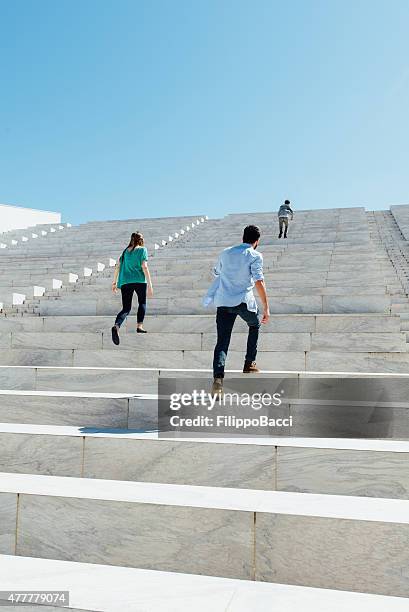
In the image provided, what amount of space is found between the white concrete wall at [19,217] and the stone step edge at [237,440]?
2592 cm

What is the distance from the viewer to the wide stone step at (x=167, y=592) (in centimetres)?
265

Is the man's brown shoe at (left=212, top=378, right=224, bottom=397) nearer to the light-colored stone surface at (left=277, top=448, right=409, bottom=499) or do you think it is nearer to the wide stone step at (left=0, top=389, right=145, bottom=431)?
the wide stone step at (left=0, top=389, right=145, bottom=431)

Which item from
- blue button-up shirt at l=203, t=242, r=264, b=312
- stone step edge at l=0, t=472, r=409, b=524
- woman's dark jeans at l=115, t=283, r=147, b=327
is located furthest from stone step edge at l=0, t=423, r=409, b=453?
woman's dark jeans at l=115, t=283, r=147, b=327

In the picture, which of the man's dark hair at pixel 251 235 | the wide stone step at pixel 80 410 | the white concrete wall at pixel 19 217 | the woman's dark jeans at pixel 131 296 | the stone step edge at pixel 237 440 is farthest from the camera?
the white concrete wall at pixel 19 217

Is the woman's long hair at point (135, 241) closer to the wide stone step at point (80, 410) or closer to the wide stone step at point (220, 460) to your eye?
the wide stone step at point (80, 410)

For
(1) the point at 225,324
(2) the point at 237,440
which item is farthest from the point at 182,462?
(1) the point at 225,324

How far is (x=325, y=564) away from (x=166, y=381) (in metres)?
3.04

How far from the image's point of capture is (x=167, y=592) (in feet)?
9.29

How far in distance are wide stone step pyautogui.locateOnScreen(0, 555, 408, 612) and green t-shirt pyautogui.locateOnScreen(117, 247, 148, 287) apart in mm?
5029

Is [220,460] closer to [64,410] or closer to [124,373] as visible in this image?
[64,410]

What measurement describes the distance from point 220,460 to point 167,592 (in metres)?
1.35

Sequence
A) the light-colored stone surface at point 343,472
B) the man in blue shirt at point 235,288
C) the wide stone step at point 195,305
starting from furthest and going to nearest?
1. the wide stone step at point 195,305
2. the man in blue shirt at point 235,288
3. the light-colored stone surface at point 343,472

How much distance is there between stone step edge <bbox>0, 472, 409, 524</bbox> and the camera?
127 inches

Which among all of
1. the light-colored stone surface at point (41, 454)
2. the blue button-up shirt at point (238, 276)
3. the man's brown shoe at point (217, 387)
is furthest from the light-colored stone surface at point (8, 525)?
the blue button-up shirt at point (238, 276)
